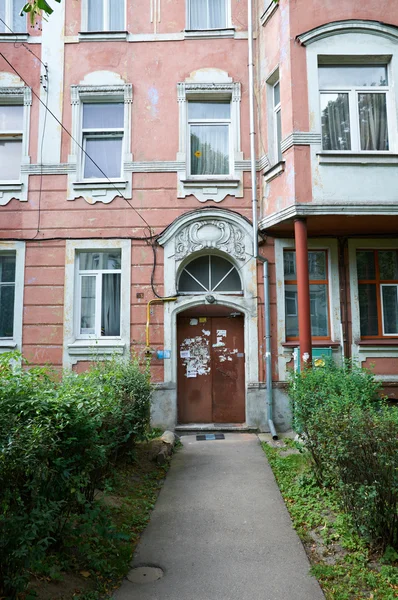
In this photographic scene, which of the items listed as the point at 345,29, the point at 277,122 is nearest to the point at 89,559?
the point at 277,122

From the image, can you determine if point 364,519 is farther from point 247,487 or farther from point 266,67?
point 266,67

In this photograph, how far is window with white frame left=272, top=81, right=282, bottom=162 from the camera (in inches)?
357

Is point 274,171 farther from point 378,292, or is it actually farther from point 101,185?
point 101,185

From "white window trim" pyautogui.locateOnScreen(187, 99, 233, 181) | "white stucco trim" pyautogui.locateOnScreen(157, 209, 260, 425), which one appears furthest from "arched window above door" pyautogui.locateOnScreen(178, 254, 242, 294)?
"white window trim" pyautogui.locateOnScreen(187, 99, 233, 181)

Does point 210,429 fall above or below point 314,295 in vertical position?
below

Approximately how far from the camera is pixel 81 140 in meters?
9.58

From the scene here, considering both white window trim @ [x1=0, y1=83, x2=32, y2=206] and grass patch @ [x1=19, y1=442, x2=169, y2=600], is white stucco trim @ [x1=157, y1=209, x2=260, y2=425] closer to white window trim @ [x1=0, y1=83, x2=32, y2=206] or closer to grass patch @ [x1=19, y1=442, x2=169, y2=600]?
white window trim @ [x1=0, y1=83, x2=32, y2=206]

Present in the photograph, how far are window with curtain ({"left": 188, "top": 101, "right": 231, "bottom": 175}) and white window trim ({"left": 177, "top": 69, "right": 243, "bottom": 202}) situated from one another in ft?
0.47

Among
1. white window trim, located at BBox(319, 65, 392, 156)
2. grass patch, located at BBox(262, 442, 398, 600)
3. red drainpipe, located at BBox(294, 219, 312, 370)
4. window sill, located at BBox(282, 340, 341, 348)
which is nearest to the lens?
grass patch, located at BBox(262, 442, 398, 600)

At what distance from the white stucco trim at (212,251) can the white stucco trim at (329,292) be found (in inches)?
18.9

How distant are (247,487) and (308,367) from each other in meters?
2.34

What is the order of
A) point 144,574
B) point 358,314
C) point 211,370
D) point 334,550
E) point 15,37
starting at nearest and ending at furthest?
point 144,574, point 334,550, point 358,314, point 211,370, point 15,37

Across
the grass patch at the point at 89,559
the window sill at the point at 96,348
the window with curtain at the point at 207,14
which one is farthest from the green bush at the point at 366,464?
the window with curtain at the point at 207,14

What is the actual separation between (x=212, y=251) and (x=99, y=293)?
8.36 feet
